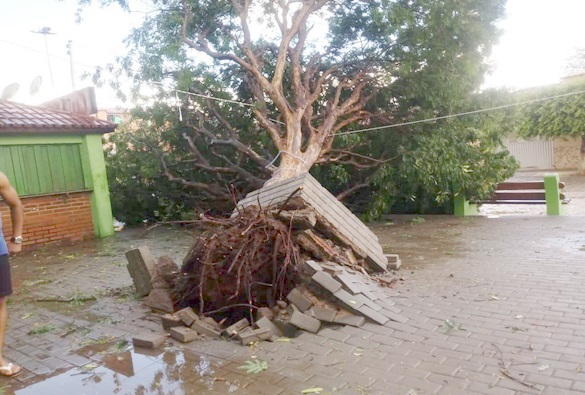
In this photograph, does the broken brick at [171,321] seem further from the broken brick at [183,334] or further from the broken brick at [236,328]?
the broken brick at [236,328]

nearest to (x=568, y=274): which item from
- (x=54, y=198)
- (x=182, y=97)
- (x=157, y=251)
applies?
(x=157, y=251)

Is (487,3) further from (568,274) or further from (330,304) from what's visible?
(330,304)

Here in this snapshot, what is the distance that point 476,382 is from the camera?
3.11m

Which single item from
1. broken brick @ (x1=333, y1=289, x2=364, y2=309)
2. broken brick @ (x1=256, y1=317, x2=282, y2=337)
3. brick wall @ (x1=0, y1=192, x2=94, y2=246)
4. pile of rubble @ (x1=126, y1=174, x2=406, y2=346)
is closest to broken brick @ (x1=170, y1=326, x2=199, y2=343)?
pile of rubble @ (x1=126, y1=174, x2=406, y2=346)

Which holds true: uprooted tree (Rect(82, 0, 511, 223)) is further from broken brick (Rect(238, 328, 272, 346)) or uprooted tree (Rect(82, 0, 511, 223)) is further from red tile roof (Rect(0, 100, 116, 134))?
broken brick (Rect(238, 328, 272, 346))

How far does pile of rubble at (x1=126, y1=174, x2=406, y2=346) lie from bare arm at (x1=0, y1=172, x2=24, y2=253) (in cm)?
138

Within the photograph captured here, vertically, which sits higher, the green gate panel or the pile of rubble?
the green gate panel

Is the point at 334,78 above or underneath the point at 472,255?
above

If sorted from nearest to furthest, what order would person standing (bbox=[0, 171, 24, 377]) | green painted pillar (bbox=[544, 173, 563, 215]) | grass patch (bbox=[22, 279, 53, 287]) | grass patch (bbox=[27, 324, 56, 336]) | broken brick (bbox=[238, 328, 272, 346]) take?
1. person standing (bbox=[0, 171, 24, 377])
2. broken brick (bbox=[238, 328, 272, 346])
3. grass patch (bbox=[27, 324, 56, 336])
4. grass patch (bbox=[22, 279, 53, 287])
5. green painted pillar (bbox=[544, 173, 563, 215])

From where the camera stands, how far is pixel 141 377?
351 cm

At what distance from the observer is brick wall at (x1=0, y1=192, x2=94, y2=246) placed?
33.3 feet

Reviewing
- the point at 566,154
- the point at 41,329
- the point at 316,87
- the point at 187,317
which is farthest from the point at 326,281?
the point at 566,154

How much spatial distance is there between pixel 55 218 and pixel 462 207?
32.3 feet

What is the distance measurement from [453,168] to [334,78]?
3.54 meters
